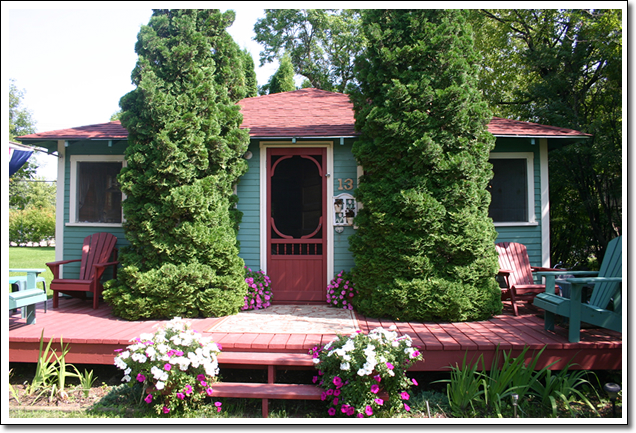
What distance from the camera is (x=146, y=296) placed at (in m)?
4.37

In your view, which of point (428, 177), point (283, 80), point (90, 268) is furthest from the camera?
point (283, 80)

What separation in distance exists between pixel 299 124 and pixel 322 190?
1.07 metres

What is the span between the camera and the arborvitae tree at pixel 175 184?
14.2 feet

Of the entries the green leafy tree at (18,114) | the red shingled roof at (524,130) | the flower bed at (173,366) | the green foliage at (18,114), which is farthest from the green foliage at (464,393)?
the green foliage at (18,114)

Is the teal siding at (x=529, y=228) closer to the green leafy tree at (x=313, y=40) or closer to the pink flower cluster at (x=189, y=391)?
the pink flower cluster at (x=189, y=391)

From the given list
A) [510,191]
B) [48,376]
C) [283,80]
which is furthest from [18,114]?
[510,191]

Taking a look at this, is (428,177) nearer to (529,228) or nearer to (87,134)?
(529,228)

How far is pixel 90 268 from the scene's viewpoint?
203 inches

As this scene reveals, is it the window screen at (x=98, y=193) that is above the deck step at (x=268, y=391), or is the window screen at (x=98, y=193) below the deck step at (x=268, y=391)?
above

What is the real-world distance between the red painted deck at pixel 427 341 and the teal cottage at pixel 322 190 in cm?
144
